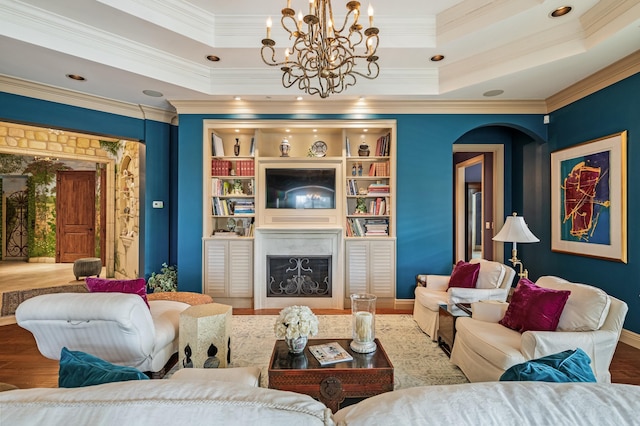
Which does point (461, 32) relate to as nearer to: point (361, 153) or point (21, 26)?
point (361, 153)

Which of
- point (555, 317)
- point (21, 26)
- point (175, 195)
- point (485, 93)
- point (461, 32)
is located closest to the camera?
point (555, 317)

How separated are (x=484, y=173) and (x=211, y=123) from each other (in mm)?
4692

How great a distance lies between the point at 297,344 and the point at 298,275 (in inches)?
92.7

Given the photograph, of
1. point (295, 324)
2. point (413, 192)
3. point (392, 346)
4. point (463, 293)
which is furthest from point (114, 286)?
point (413, 192)

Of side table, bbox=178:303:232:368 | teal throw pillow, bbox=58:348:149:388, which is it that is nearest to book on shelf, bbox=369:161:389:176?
side table, bbox=178:303:232:368

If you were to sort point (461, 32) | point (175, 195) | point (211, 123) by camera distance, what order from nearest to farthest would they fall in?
point (461, 32) < point (211, 123) < point (175, 195)

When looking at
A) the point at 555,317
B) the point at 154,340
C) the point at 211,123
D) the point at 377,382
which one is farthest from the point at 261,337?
the point at 211,123

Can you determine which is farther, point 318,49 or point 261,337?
point 261,337

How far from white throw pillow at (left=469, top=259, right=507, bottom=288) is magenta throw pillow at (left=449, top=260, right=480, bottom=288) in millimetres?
58

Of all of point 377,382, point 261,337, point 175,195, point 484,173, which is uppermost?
point 484,173

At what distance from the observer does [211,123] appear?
4406 millimetres

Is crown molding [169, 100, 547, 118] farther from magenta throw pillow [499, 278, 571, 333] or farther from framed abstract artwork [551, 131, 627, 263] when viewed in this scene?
magenta throw pillow [499, 278, 571, 333]

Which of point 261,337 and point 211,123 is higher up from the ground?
point 211,123

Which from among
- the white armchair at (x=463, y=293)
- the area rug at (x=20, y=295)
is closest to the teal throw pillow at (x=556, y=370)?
the white armchair at (x=463, y=293)
